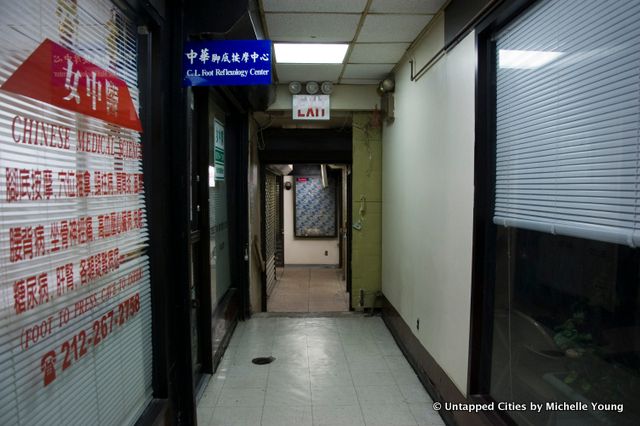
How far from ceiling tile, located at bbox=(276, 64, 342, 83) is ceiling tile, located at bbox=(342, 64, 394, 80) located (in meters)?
0.12

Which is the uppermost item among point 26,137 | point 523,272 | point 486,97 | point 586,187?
point 486,97

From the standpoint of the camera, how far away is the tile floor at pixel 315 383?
2.84m

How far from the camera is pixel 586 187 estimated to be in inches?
59.0

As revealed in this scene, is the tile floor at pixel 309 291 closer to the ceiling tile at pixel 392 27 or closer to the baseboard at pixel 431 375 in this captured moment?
the baseboard at pixel 431 375

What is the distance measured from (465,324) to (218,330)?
2368mm

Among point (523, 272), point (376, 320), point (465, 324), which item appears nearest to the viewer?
point (523, 272)

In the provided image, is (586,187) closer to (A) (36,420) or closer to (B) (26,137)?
(B) (26,137)

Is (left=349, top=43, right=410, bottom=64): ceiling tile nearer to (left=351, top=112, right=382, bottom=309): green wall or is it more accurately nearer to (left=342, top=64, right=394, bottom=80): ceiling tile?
(left=342, top=64, right=394, bottom=80): ceiling tile

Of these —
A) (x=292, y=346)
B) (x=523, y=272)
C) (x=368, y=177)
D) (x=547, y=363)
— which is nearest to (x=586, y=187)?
(x=523, y=272)

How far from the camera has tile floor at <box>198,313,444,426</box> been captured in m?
2.84

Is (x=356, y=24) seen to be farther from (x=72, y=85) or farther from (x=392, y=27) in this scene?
(x=72, y=85)

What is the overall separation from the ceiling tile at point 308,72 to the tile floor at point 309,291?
10.5ft
